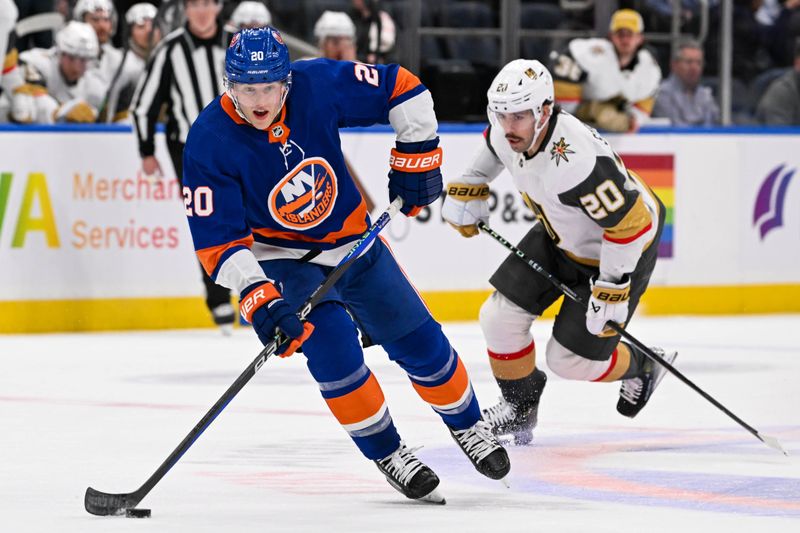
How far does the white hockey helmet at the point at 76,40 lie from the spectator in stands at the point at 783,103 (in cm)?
376

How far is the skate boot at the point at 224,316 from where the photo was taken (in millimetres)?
7801

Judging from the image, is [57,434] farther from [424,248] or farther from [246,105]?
[424,248]

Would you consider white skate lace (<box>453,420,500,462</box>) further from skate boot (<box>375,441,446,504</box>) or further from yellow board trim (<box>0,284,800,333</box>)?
yellow board trim (<box>0,284,800,333</box>)

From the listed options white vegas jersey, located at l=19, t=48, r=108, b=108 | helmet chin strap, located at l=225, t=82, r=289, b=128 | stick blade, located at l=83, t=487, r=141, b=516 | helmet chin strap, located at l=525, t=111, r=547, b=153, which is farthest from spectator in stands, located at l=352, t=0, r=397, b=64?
stick blade, located at l=83, t=487, r=141, b=516

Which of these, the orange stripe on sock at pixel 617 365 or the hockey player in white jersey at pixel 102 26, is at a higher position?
the hockey player in white jersey at pixel 102 26

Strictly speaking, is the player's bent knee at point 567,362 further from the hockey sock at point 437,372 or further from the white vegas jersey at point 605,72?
the white vegas jersey at point 605,72

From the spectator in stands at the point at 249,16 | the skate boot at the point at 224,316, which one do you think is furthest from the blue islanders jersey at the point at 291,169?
the spectator in stands at the point at 249,16

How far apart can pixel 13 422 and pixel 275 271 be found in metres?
1.54

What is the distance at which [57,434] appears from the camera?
4941 millimetres

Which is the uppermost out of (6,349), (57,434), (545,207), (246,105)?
(246,105)

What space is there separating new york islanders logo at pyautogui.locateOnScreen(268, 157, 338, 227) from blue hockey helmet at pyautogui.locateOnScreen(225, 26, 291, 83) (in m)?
0.22

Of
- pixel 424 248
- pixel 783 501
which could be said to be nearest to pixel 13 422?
pixel 783 501

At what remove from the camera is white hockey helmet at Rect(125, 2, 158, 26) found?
8.46 meters

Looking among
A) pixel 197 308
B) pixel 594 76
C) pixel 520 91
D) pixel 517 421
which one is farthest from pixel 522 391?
pixel 594 76
